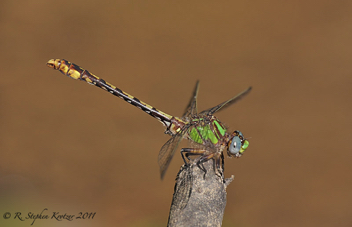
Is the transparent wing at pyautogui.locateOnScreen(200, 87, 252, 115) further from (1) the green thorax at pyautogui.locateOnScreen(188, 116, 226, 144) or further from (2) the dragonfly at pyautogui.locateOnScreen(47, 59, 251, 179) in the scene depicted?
(1) the green thorax at pyautogui.locateOnScreen(188, 116, 226, 144)

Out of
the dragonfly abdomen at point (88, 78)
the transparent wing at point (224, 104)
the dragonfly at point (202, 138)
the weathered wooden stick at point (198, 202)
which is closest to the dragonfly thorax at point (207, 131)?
the dragonfly at point (202, 138)

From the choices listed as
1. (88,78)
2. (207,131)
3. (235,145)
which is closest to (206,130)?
(207,131)

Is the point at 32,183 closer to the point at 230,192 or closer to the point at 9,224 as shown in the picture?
the point at 9,224

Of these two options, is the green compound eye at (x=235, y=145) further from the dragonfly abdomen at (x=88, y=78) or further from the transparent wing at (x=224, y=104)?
the dragonfly abdomen at (x=88, y=78)

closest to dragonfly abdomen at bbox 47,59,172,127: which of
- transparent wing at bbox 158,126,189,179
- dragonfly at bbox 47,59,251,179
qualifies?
dragonfly at bbox 47,59,251,179

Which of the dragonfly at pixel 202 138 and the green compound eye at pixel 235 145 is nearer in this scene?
the dragonfly at pixel 202 138

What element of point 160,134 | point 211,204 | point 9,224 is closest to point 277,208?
point 160,134
